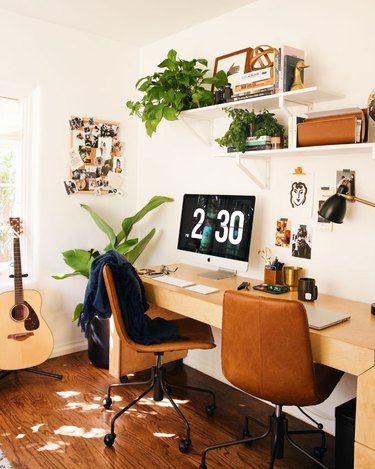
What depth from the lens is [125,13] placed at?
3221 mm

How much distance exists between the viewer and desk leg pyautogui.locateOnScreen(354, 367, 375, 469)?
1689 millimetres

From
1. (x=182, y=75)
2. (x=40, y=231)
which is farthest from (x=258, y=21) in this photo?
(x=40, y=231)

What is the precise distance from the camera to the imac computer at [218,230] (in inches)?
109

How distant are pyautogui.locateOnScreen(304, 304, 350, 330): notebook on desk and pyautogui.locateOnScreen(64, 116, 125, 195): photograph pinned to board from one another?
216cm

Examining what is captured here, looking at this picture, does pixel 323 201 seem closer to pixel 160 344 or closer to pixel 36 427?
pixel 160 344

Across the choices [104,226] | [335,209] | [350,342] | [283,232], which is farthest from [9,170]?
[350,342]

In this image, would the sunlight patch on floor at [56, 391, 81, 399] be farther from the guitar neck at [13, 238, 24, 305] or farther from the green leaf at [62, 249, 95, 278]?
the green leaf at [62, 249, 95, 278]

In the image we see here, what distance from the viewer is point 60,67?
3506 mm

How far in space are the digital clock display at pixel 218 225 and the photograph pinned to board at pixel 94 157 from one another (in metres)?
0.93

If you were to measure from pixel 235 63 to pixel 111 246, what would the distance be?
1577 millimetres

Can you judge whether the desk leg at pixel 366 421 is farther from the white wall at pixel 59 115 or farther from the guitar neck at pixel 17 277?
the white wall at pixel 59 115

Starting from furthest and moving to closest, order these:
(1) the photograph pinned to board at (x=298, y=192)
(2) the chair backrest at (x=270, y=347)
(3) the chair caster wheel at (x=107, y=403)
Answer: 1. (3) the chair caster wheel at (x=107, y=403)
2. (1) the photograph pinned to board at (x=298, y=192)
3. (2) the chair backrest at (x=270, y=347)

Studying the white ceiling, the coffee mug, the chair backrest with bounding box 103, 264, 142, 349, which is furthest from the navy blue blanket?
the white ceiling

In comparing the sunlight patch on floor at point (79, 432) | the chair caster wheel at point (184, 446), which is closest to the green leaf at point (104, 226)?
the sunlight patch on floor at point (79, 432)
